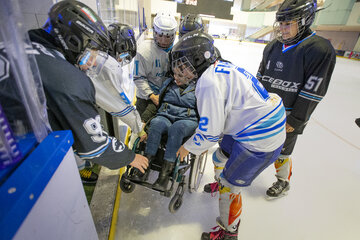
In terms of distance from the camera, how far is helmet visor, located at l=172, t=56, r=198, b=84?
88cm

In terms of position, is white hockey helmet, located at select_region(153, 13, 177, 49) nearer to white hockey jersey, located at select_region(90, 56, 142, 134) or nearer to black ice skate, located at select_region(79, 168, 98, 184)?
white hockey jersey, located at select_region(90, 56, 142, 134)

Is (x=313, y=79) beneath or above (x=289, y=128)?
above

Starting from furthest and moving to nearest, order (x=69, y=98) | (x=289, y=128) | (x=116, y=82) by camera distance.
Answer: (x=289, y=128) → (x=116, y=82) → (x=69, y=98)

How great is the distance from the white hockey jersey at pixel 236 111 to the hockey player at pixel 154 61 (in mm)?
838

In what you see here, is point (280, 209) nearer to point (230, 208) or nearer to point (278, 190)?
point (278, 190)

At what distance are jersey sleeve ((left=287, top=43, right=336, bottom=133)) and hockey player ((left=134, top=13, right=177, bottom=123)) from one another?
113cm

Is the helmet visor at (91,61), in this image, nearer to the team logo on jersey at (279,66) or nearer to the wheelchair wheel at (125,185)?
the wheelchair wheel at (125,185)

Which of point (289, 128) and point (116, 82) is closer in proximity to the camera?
point (116, 82)

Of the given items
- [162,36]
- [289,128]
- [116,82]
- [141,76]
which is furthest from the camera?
[141,76]

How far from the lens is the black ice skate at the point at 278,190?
1.51m

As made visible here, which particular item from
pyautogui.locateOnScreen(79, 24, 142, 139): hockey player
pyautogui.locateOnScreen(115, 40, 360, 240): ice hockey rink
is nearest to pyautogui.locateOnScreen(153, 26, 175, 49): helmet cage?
pyautogui.locateOnScreen(79, 24, 142, 139): hockey player

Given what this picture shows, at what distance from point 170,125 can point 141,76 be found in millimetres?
745

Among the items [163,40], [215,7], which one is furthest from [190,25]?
[215,7]

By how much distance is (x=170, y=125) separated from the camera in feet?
4.05
